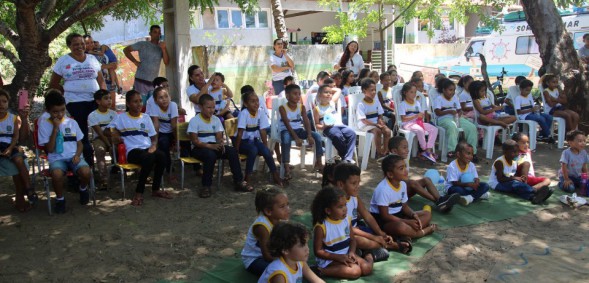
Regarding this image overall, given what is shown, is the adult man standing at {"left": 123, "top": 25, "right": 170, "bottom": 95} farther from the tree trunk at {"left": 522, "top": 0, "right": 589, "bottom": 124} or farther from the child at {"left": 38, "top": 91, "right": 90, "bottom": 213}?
the tree trunk at {"left": 522, "top": 0, "right": 589, "bottom": 124}

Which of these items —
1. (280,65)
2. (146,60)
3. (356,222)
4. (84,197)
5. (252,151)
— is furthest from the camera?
(280,65)

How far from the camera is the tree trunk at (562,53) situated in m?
9.06

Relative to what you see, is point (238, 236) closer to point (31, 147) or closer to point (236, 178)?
point (236, 178)

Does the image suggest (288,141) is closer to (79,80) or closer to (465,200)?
(465,200)

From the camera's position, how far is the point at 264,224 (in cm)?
370

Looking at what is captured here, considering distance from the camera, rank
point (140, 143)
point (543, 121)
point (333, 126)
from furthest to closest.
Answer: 1. point (543, 121)
2. point (333, 126)
3. point (140, 143)

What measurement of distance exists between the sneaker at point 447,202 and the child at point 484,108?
3194mm

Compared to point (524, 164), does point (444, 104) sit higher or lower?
higher

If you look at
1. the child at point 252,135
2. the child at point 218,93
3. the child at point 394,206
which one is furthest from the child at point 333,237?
the child at point 218,93

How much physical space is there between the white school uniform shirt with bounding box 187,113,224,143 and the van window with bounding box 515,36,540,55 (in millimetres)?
10641

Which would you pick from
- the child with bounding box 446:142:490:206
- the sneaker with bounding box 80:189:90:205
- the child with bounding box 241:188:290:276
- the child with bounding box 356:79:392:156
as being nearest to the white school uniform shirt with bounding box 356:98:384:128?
the child with bounding box 356:79:392:156

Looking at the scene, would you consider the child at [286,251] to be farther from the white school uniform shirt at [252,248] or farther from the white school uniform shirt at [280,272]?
the white school uniform shirt at [252,248]

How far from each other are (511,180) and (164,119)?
13.8 ft

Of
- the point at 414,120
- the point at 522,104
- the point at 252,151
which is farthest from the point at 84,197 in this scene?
the point at 522,104
